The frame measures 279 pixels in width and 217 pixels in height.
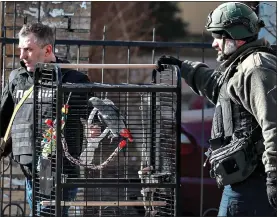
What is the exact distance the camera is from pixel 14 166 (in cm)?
744

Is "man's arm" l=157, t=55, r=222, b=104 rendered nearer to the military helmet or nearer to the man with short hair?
the military helmet

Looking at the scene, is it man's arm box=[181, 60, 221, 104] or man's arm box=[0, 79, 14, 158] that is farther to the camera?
man's arm box=[0, 79, 14, 158]

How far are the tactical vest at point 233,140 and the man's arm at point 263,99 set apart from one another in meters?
0.10

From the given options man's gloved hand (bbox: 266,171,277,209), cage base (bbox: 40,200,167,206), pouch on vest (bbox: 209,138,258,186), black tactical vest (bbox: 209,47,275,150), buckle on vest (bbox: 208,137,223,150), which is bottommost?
cage base (bbox: 40,200,167,206)

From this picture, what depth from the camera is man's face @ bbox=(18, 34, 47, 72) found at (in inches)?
222

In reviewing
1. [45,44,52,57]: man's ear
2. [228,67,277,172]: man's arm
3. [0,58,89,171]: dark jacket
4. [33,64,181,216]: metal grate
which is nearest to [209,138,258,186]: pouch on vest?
[228,67,277,172]: man's arm

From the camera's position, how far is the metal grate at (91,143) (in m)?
4.77

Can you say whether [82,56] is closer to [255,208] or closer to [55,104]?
[55,104]

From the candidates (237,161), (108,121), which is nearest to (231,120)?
(237,161)

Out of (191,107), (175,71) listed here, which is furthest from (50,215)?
(191,107)

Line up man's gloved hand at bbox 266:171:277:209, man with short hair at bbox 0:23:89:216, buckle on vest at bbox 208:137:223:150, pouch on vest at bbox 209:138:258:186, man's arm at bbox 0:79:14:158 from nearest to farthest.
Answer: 1. man's gloved hand at bbox 266:171:277:209
2. pouch on vest at bbox 209:138:258:186
3. buckle on vest at bbox 208:137:223:150
4. man with short hair at bbox 0:23:89:216
5. man's arm at bbox 0:79:14:158

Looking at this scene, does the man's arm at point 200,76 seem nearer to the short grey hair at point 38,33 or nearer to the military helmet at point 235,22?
the military helmet at point 235,22

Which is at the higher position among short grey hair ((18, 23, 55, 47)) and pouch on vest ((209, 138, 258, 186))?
short grey hair ((18, 23, 55, 47))

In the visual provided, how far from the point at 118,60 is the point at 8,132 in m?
2.77
